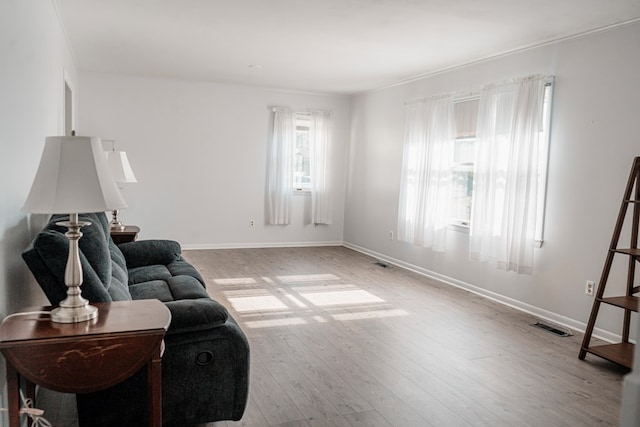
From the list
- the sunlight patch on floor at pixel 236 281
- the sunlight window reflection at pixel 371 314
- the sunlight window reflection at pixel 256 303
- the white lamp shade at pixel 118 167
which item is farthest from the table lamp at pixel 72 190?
the sunlight patch on floor at pixel 236 281

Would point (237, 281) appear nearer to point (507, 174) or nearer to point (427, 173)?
point (427, 173)

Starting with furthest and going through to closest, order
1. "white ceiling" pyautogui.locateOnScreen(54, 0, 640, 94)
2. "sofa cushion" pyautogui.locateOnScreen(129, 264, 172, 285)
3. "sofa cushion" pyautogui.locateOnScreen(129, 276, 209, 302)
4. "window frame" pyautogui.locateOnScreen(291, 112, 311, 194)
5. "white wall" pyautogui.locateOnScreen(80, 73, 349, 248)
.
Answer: "window frame" pyautogui.locateOnScreen(291, 112, 311, 194)
"white wall" pyautogui.locateOnScreen(80, 73, 349, 248)
"white ceiling" pyautogui.locateOnScreen(54, 0, 640, 94)
"sofa cushion" pyautogui.locateOnScreen(129, 264, 172, 285)
"sofa cushion" pyautogui.locateOnScreen(129, 276, 209, 302)

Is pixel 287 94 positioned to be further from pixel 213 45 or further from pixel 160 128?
pixel 213 45

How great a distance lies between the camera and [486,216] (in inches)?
→ 196

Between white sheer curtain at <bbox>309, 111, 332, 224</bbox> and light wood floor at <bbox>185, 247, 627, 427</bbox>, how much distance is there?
2534 millimetres

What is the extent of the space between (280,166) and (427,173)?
2.59m

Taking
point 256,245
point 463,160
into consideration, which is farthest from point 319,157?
point 463,160

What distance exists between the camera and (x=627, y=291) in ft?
11.8

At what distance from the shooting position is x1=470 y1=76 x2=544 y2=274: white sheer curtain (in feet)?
14.8

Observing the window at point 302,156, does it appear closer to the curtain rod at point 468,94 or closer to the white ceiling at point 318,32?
the white ceiling at point 318,32

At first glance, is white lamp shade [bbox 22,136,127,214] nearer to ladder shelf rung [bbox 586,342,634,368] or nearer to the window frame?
ladder shelf rung [bbox 586,342,634,368]

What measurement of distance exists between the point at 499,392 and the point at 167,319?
2.04m

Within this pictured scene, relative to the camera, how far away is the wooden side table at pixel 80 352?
65.2 inches

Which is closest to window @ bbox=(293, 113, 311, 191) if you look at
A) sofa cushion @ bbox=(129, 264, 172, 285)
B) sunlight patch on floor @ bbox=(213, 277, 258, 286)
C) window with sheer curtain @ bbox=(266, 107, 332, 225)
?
window with sheer curtain @ bbox=(266, 107, 332, 225)
